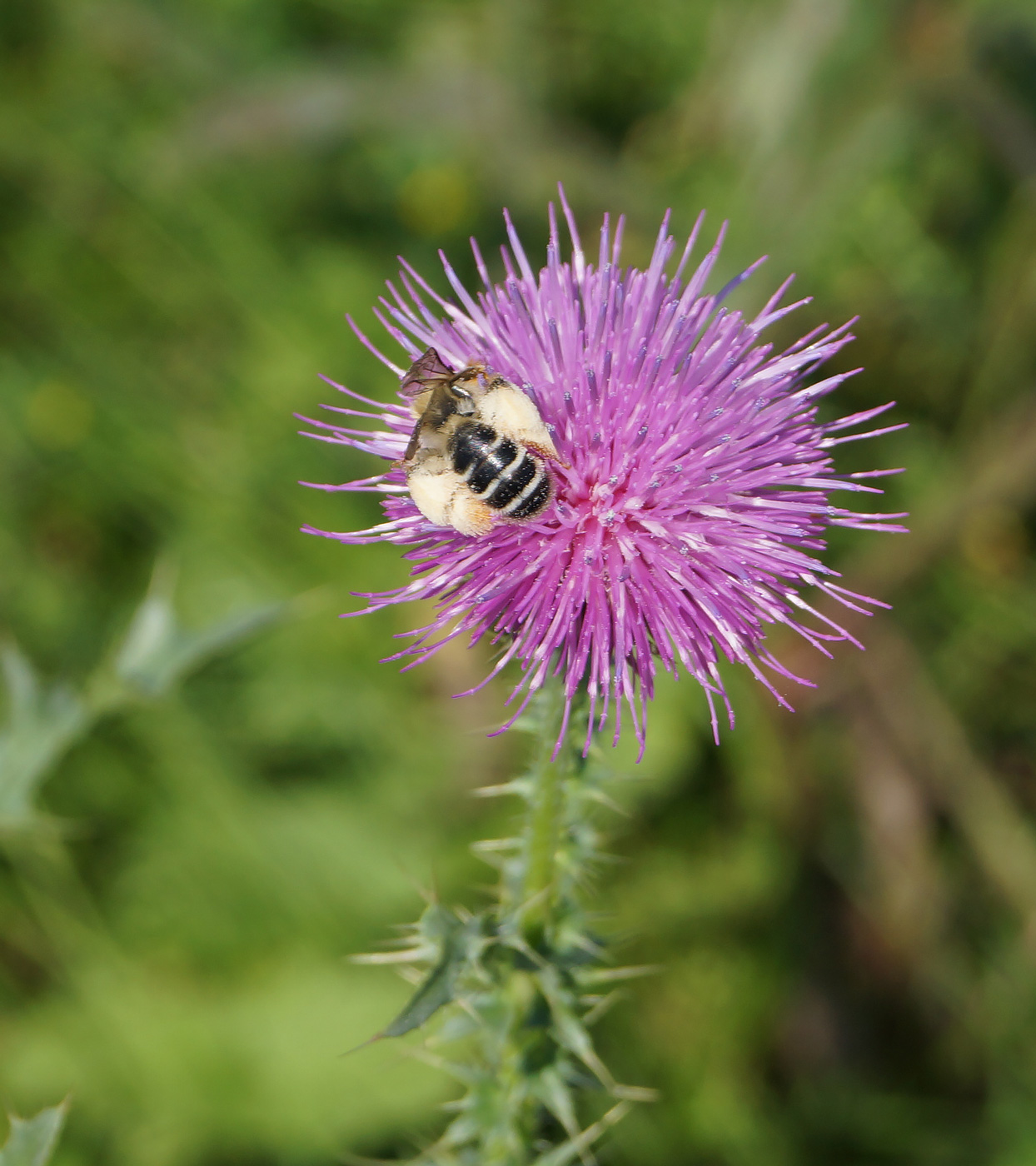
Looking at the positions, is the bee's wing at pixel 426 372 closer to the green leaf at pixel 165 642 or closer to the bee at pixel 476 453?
the bee at pixel 476 453

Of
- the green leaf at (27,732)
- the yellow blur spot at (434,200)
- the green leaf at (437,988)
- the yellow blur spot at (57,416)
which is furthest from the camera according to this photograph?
the yellow blur spot at (434,200)

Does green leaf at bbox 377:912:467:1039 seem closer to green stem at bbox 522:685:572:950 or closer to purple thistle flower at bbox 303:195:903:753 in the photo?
green stem at bbox 522:685:572:950

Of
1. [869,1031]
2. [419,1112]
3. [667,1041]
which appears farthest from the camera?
[869,1031]

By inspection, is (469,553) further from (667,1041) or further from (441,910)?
(667,1041)

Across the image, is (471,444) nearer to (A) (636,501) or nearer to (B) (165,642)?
(A) (636,501)

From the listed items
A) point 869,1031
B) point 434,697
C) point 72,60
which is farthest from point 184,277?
point 869,1031

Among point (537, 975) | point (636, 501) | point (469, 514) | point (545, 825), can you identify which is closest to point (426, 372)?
point (469, 514)

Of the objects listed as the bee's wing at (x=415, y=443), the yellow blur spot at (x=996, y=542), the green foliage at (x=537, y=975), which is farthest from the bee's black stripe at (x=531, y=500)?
the yellow blur spot at (x=996, y=542)
